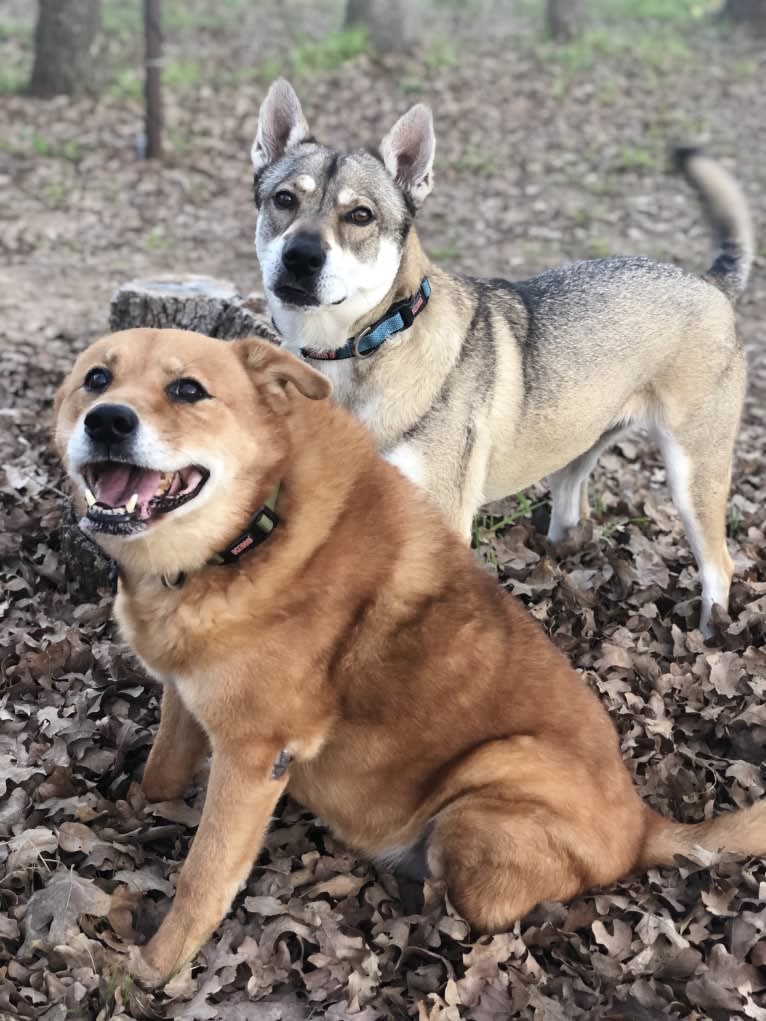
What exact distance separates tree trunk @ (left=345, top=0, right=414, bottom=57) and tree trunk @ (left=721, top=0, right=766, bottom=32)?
624cm

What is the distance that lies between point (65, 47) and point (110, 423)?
12.1 m

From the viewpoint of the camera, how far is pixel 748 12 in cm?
1727

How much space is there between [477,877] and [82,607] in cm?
252

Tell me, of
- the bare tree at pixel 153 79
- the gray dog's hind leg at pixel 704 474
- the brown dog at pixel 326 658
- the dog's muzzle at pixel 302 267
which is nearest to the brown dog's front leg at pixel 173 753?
the brown dog at pixel 326 658

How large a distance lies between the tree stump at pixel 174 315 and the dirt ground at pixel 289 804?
0.14m

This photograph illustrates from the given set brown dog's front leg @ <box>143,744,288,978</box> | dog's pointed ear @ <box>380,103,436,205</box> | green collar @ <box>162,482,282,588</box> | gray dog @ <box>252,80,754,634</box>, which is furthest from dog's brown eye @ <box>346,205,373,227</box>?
brown dog's front leg @ <box>143,744,288,978</box>

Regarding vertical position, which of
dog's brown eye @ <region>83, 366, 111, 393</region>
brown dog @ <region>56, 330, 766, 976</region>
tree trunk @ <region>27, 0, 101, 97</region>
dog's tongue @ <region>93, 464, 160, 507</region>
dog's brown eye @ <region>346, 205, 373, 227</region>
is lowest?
tree trunk @ <region>27, 0, 101, 97</region>

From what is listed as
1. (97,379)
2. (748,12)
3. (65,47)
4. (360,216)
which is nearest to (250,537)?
(97,379)

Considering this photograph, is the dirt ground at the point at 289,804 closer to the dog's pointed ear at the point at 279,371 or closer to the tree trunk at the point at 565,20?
the dog's pointed ear at the point at 279,371

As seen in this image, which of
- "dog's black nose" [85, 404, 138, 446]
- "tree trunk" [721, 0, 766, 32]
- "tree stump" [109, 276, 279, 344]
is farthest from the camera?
"tree trunk" [721, 0, 766, 32]

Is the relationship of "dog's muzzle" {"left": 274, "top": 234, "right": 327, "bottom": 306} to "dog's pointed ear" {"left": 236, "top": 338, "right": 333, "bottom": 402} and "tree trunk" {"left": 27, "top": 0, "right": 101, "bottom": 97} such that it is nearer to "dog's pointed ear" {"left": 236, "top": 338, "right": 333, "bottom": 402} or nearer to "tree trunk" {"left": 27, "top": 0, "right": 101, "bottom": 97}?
"dog's pointed ear" {"left": 236, "top": 338, "right": 333, "bottom": 402}

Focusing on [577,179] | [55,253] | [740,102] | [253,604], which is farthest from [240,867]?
[740,102]

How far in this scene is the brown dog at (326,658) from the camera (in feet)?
9.95

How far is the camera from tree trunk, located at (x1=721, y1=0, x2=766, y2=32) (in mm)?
16984
